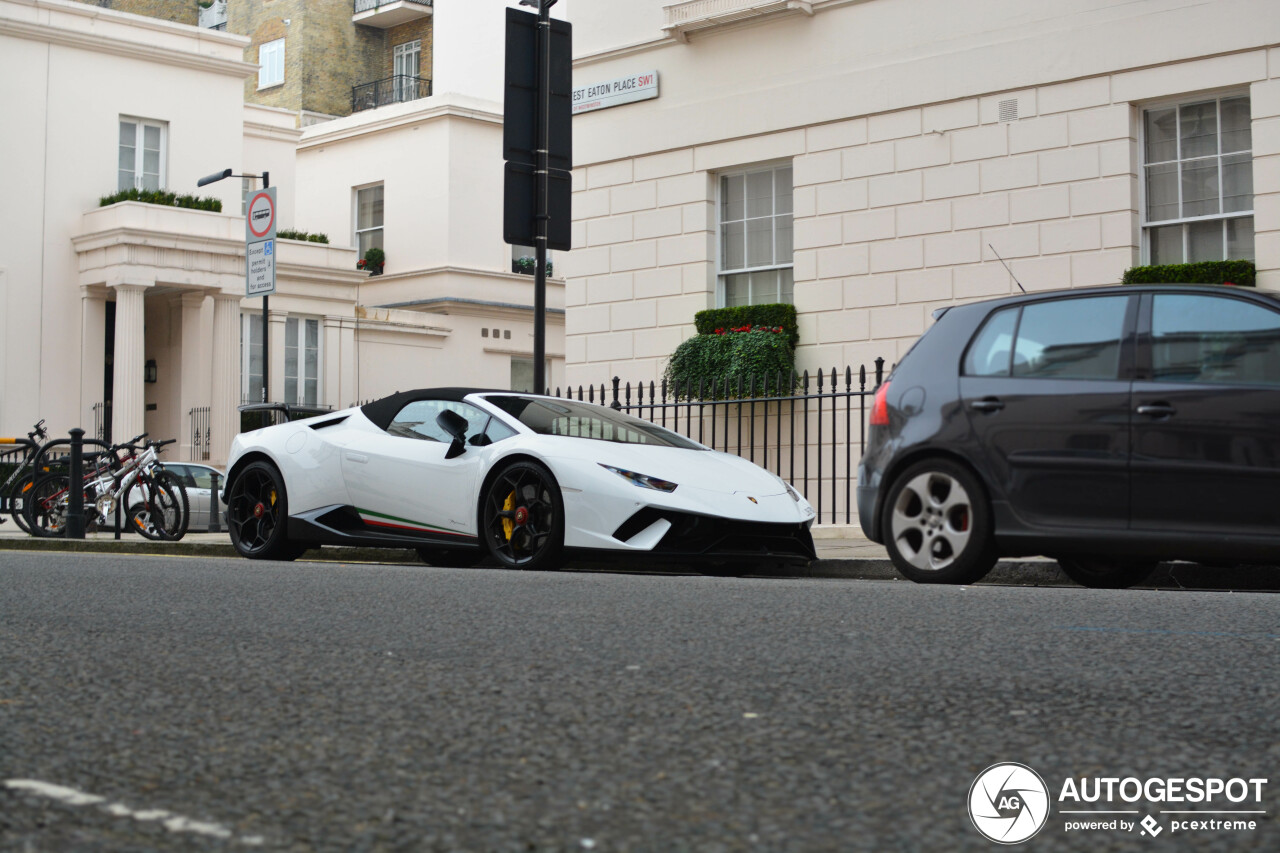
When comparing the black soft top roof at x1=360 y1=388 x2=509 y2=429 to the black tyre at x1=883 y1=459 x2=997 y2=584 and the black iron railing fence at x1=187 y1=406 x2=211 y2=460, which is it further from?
the black iron railing fence at x1=187 y1=406 x2=211 y2=460

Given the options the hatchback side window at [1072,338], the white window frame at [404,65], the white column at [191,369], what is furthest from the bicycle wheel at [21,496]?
the white window frame at [404,65]

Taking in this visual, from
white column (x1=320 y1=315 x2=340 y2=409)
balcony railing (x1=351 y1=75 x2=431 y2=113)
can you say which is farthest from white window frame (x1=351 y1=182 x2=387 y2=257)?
balcony railing (x1=351 y1=75 x2=431 y2=113)

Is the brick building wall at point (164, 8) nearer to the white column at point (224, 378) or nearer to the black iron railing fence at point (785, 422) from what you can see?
the white column at point (224, 378)

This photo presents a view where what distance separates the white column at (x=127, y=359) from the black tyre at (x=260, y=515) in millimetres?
19016

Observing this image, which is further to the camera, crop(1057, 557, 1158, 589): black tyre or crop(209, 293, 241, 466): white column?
crop(209, 293, 241, 466): white column

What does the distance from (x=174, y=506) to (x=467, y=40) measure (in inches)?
1037

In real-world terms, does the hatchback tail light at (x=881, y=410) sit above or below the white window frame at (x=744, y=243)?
below

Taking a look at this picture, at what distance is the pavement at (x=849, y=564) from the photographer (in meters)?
8.64

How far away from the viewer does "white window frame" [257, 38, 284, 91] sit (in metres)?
45.8

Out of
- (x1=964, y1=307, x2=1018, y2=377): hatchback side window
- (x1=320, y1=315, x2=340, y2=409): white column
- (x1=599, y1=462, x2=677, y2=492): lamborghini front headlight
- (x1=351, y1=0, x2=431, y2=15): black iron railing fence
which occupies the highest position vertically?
(x1=351, y1=0, x2=431, y2=15): black iron railing fence

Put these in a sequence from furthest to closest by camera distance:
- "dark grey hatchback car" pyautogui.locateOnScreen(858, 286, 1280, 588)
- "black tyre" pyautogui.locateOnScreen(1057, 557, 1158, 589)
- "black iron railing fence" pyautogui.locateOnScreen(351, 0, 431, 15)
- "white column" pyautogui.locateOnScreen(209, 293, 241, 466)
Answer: "black iron railing fence" pyautogui.locateOnScreen(351, 0, 431, 15) < "white column" pyautogui.locateOnScreen(209, 293, 241, 466) < "black tyre" pyautogui.locateOnScreen(1057, 557, 1158, 589) < "dark grey hatchback car" pyautogui.locateOnScreen(858, 286, 1280, 588)

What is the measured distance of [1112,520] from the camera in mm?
7586

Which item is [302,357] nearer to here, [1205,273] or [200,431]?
[200,431]

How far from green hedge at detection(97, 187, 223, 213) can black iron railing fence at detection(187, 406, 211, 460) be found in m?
4.20
